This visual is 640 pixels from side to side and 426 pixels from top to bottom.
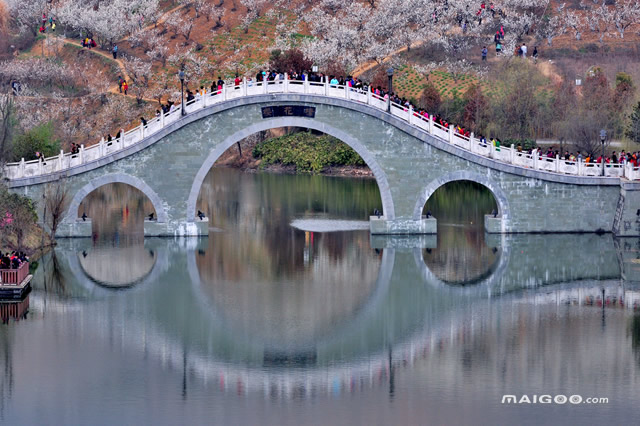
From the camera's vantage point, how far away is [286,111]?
56969mm

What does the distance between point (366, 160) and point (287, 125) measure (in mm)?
4654

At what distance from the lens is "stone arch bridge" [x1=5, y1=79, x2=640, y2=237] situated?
56.7 meters

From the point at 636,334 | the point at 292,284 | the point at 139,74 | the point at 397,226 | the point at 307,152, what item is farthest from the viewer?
the point at 139,74

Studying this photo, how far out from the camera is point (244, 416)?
31.1 meters

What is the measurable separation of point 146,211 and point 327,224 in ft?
45.3

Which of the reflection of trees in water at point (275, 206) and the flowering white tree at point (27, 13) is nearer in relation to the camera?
the reflection of trees in water at point (275, 206)

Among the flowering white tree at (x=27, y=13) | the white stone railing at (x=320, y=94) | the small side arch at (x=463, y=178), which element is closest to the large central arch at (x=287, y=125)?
the small side arch at (x=463, y=178)

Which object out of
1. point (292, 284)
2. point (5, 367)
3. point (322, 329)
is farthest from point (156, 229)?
point (5, 367)

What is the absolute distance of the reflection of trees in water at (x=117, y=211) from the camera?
6066 cm

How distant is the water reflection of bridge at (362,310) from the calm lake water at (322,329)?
0.11 meters

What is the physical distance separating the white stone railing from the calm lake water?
3880mm

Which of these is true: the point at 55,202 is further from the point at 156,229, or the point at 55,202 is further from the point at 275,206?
the point at 275,206

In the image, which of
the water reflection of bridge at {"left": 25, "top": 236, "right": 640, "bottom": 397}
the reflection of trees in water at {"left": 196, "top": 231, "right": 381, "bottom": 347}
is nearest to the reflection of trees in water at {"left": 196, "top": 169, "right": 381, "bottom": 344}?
the reflection of trees in water at {"left": 196, "top": 231, "right": 381, "bottom": 347}

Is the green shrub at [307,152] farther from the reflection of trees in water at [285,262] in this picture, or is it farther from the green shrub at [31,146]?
the green shrub at [31,146]
